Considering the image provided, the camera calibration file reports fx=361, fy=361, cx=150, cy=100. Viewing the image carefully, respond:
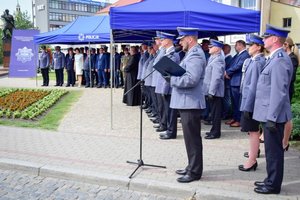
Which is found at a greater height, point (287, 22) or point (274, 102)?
point (287, 22)

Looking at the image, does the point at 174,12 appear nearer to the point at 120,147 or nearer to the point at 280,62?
the point at 120,147

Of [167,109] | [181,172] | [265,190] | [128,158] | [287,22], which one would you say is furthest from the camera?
[287,22]

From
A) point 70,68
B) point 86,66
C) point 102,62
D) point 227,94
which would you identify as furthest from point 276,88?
point 70,68

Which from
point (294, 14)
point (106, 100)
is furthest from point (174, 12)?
point (294, 14)

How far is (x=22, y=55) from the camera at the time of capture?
800 inches

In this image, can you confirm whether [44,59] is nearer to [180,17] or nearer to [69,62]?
[69,62]

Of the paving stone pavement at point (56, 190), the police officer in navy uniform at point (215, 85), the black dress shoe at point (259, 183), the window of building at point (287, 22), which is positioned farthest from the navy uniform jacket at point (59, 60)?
the window of building at point (287, 22)

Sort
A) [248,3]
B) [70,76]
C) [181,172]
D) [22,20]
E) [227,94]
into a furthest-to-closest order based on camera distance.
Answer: [22,20], [248,3], [70,76], [227,94], [181,172]

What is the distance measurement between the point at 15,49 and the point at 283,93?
18.7 m

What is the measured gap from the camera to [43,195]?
490 cm

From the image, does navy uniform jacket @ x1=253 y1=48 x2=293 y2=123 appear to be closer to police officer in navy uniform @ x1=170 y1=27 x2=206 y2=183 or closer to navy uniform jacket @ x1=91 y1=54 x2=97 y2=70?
police officer in navy uniform @ x1=170 y1=27 x2=206 y2=183

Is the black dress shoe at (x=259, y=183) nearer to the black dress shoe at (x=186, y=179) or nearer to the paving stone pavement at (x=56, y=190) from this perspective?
the black dress shoe at (x=186, y=179)

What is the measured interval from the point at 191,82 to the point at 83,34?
38.1 ft

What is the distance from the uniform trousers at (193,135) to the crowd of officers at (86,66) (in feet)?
41.8
